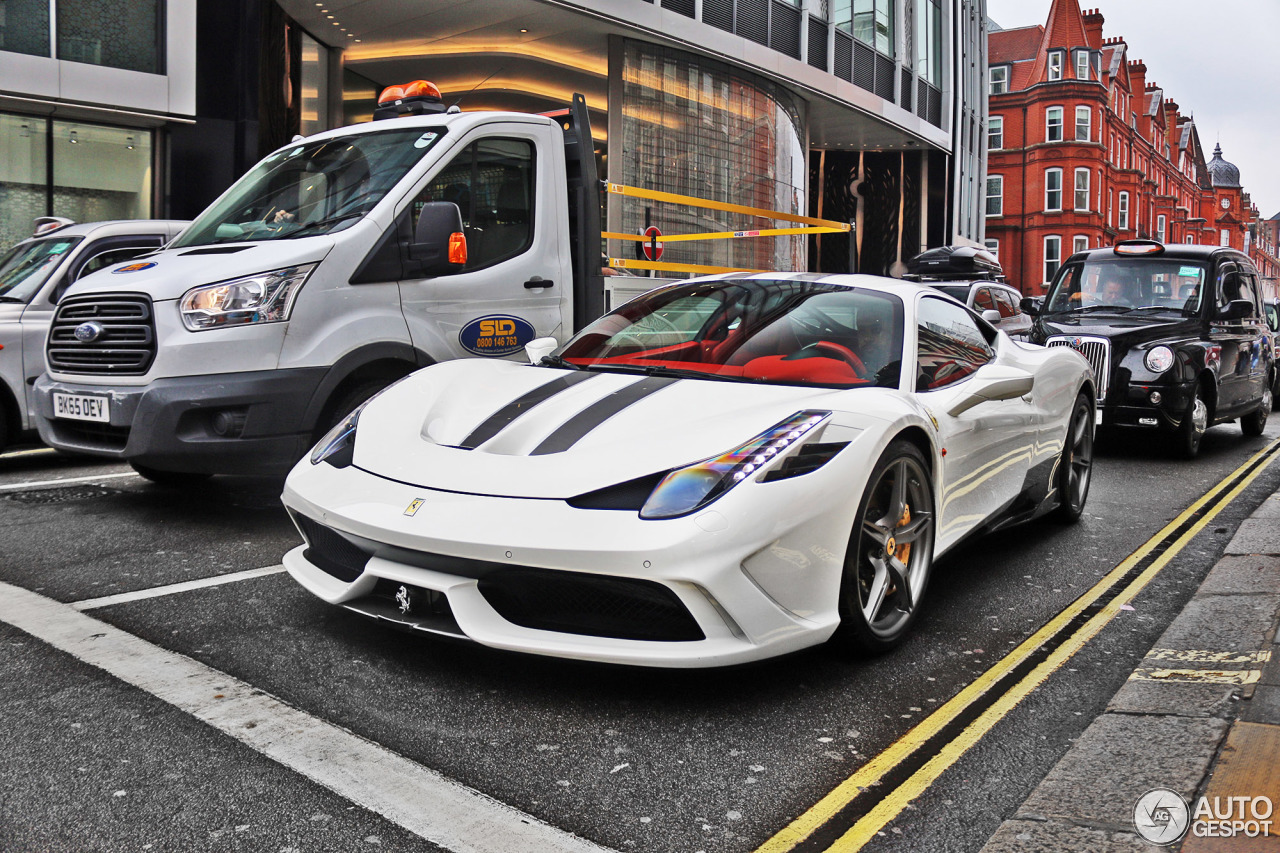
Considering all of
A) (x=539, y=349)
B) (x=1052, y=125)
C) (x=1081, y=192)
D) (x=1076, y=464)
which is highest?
(x=1052, y=125)

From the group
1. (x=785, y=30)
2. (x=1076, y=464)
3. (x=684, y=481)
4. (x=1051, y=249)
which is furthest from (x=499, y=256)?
(x=1051, y=249)

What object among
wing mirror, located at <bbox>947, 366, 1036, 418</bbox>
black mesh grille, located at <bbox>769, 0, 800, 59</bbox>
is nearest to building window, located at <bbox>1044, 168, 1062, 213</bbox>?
black mesh grille, located at <bbox>769, 0, 800, 59</bbox>

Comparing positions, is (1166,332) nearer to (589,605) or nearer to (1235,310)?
(1235,310)

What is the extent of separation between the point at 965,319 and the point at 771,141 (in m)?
18.0

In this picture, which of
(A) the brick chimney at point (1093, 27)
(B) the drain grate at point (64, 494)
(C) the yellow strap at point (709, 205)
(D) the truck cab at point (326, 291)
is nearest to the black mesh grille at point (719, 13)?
(C) the yellow strap at point (709, 205)

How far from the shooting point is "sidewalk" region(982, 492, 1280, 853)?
246 centimetres

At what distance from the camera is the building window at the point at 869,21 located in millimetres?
24703

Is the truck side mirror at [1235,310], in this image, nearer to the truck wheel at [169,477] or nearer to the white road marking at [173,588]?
the truck wheel at [169,477]

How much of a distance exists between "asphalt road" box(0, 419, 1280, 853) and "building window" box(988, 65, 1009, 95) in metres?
62.6

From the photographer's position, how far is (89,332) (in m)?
5.61

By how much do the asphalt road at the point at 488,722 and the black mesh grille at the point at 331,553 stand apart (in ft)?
0.87

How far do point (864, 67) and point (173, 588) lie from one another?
24.2m

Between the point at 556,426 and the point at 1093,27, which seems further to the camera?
the point at 1093,27

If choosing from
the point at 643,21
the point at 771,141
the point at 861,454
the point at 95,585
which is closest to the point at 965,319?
the point at 861,454
